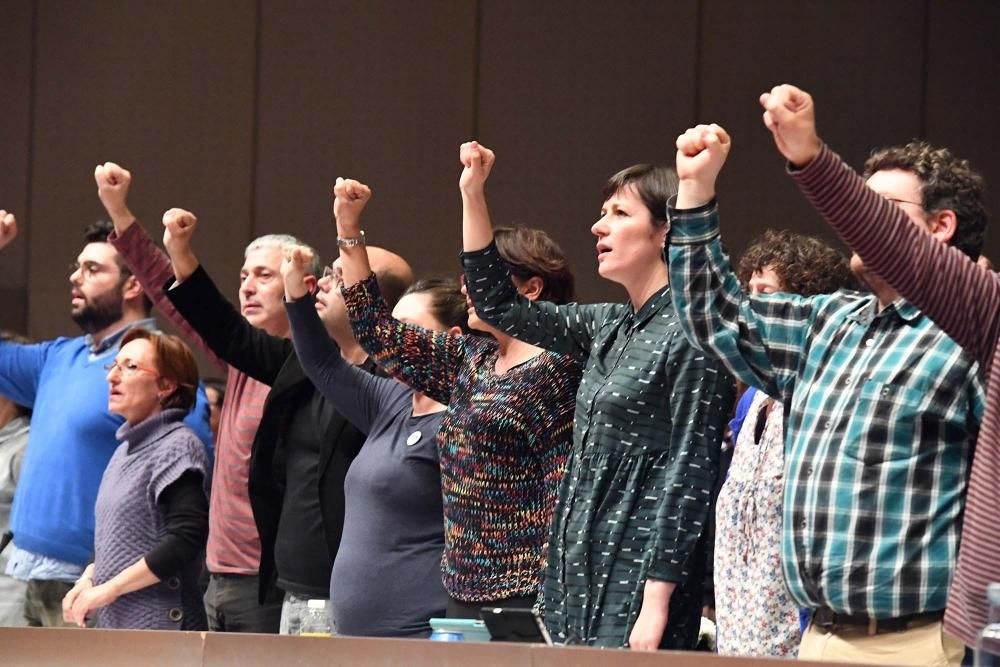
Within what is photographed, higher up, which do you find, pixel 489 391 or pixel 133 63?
pixel 133 63

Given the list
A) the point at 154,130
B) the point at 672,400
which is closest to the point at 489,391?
the point at 672,400

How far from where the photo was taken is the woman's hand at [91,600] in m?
3.14

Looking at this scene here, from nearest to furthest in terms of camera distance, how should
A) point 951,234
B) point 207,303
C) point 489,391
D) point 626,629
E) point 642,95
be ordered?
point 951,234 → point 626,629 → point 489,391 → point 207,303 → point 642,95

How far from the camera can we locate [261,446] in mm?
3123

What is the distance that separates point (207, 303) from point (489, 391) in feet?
2.71

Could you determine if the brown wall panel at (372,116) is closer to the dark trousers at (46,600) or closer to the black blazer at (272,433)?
the dark trousers at (46,600)

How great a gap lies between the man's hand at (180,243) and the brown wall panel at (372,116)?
231cm

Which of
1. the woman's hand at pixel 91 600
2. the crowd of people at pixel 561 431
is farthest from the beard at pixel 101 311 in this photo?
the woman's hand at pixel 91 600

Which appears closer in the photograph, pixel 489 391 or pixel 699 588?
pixel 699 588

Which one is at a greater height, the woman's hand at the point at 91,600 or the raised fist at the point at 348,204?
the raised fist at the point at 348,204

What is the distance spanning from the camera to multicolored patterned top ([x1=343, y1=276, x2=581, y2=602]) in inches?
99.7

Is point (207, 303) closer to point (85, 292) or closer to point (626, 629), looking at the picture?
point (85, 292)

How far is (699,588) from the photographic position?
2264 millimetres

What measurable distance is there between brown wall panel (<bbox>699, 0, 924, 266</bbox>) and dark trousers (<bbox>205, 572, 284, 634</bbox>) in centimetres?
254
